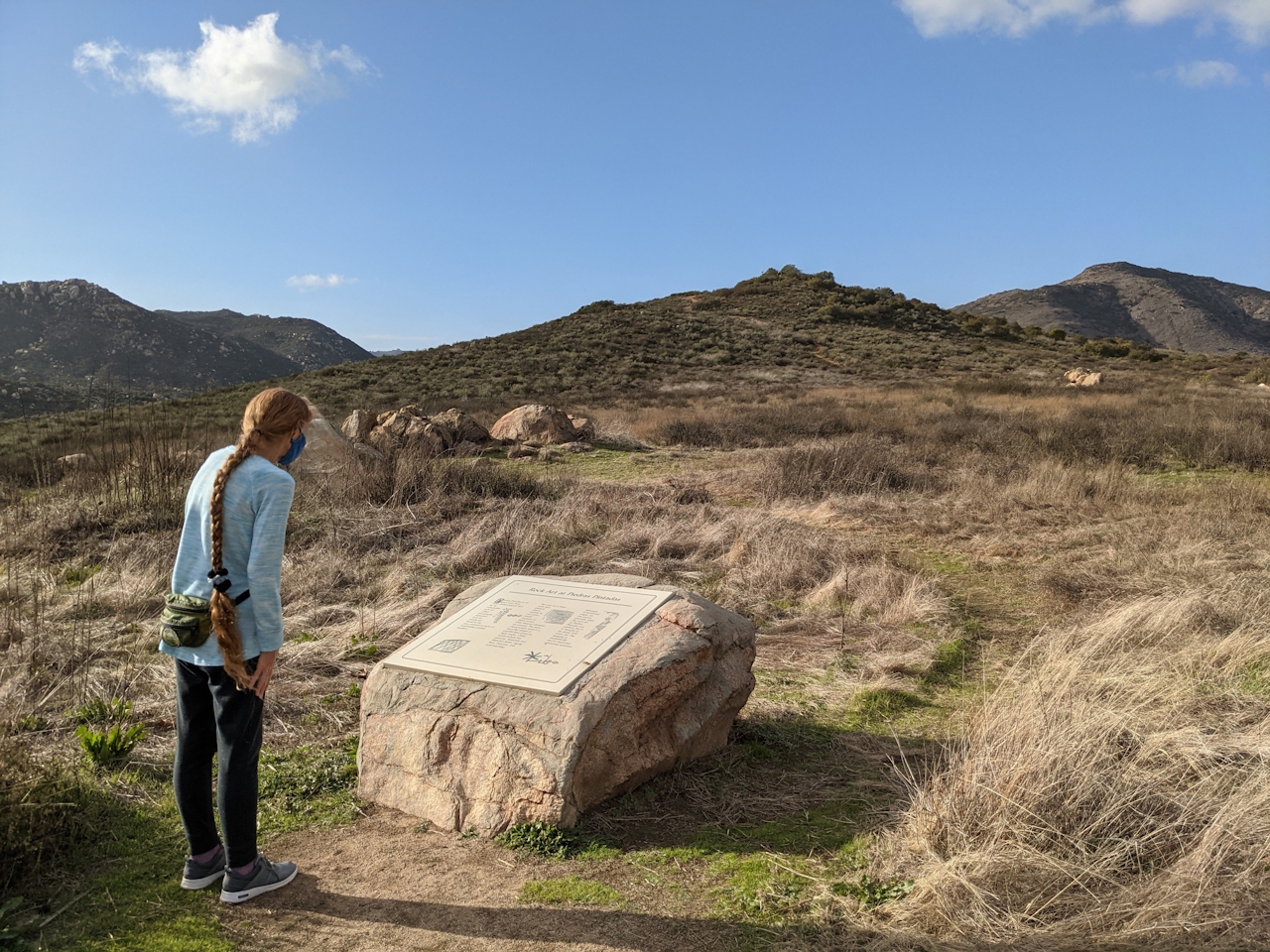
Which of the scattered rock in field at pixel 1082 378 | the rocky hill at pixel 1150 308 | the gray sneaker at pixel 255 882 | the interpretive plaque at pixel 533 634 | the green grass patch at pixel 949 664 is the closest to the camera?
the gray sneaker at pixel 255 882

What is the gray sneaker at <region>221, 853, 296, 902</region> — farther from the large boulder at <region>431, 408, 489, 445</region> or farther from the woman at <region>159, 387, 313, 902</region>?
the large boulder at <region>431, 408, 489, 445</region>

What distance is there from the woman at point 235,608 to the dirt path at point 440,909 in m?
0.23

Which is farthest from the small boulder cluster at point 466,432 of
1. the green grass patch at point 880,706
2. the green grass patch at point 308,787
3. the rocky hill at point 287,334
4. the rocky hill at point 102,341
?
the rocky hill at point 287,334

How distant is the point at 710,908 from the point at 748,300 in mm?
57164

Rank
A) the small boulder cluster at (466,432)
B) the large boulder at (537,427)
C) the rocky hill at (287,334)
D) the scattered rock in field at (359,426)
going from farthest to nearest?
the rocky hill at (287,334) < the large boulder at (537,427) < the scattered rock in field at (359,426) < the small boulder cluster at (466,432)

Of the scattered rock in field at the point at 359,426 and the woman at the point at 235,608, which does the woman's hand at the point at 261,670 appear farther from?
the scattered rock in field at the point at 359,426

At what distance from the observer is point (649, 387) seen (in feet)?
101

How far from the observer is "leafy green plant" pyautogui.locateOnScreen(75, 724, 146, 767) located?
12.1 ft

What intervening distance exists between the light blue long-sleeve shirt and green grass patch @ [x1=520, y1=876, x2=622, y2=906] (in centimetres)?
126

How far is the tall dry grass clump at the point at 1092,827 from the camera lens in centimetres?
241

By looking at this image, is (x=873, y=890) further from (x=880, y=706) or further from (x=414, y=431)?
(x=414, y=431)

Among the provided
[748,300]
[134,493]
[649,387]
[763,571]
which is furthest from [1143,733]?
[748,300]

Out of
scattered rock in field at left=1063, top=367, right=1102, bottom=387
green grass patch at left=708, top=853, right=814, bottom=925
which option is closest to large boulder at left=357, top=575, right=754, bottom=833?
green grass patch at left=708, top=853, right=814, bottom=925

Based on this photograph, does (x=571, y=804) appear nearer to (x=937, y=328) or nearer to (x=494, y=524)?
(x=494, y=524)
